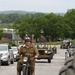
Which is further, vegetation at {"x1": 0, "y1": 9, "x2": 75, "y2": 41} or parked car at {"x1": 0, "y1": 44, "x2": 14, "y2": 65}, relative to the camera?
vegetation at {"x1": 0, "y1": 9, "x2": 75, "y2": 41}

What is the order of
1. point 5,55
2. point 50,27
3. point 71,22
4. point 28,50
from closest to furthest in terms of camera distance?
point 28,50
point 5,55
point 50,27
point 71,22

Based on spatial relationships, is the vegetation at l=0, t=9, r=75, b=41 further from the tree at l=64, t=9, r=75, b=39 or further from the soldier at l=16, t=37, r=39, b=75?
the soldier at l=16, t=37, r=39, b=75

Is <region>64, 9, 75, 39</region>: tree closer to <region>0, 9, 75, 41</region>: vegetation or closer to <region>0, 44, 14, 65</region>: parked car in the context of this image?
<region>0, 9, 75, 41</region>: vegetation

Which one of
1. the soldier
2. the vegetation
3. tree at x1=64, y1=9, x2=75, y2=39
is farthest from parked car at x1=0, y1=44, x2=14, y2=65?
tree at x1=64, y1=9, x2=75, y2=39

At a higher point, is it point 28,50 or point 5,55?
point 28,50

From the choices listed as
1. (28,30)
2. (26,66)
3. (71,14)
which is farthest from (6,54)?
(71,14)

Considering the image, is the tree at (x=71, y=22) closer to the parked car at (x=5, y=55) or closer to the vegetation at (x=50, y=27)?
the vegetation at (x=50, y=27)

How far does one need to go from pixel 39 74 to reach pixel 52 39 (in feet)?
395

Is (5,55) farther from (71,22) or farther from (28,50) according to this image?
(71,22)

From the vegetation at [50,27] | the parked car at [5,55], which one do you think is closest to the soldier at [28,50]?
the parked car at [5,55]

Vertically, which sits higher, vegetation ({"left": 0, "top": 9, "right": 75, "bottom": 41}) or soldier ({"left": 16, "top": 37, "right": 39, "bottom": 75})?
soldier ({"left": 16, "top": 37, "right": 39, "bottom": 75})

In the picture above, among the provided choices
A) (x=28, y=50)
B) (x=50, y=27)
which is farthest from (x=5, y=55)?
(x=50, y=27)

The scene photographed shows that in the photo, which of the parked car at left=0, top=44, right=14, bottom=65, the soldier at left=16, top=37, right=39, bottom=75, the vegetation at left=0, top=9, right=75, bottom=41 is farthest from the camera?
the vegetation at left=0, top=9, right=75, bottom=41

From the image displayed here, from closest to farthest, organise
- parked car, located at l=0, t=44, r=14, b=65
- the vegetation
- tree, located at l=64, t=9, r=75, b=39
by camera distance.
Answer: parked car, located at l=0, t=44, r=14, b=65
the vegetation
tree, located at l=64, t=9, r=75, b=39
